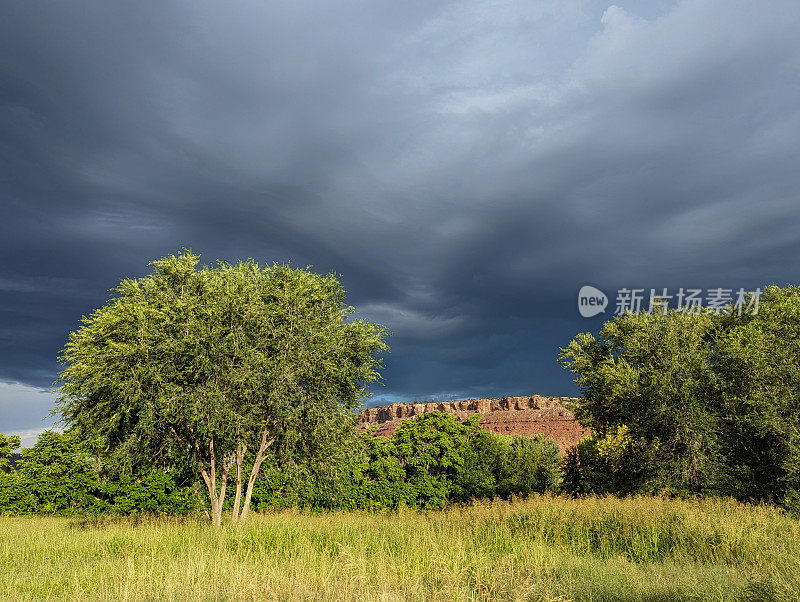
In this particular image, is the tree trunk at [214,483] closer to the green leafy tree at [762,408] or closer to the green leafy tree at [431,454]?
the green leafy tree at [431,454]

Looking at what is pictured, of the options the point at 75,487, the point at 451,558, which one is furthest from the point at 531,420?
the point at 451,558

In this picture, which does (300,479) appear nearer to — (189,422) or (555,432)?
(189,422)

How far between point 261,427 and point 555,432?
90.8 m

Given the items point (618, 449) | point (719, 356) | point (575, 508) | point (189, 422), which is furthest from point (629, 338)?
point (189, 422)

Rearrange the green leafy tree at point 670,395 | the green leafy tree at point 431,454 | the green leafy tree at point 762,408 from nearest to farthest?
the green leafy tree at point 762,408, the green leafy tree at point 670,395, the green leafy tree at point 431,454

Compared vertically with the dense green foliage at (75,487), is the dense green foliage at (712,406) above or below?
above

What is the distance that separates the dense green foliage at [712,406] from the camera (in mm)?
23605

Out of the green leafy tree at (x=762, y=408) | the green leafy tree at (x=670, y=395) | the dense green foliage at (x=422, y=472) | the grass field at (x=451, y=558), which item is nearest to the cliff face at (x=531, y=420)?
the dense green foliage at (x=422, y=472)

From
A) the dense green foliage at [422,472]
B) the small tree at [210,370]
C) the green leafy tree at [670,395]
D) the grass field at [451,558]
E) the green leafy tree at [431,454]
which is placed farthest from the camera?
the green leafy tree at [431,454]

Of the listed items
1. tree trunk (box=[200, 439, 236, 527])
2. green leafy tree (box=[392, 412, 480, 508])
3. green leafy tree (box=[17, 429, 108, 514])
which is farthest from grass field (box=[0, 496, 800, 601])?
green leafy tree (box=[392, 412, 480, 508])

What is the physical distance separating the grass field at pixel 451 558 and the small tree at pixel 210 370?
3.26 meters

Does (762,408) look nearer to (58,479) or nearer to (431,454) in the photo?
(431,454)

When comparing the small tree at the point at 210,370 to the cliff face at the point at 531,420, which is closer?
the small tree at the point at 210,370

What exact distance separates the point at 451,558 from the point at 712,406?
21637 millimetres
